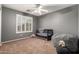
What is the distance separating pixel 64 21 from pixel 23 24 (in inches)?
33.2

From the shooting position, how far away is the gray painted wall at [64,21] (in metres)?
1.52

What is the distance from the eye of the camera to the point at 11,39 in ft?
5.02

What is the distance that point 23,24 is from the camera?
5.26 ft

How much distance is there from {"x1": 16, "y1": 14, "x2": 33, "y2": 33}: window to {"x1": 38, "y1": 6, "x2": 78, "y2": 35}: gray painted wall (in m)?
0.39

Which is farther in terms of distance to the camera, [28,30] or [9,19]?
[28,30]

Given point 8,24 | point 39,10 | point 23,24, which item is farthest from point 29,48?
point 39,10

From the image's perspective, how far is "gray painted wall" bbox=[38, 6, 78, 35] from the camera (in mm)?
1523
